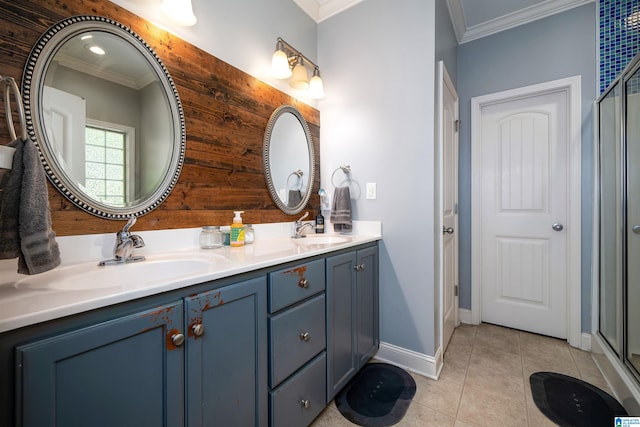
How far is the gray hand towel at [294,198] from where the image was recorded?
1881 millimetres

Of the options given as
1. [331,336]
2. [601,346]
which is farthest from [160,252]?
[601,346]

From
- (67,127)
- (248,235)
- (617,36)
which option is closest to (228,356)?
(248,235)

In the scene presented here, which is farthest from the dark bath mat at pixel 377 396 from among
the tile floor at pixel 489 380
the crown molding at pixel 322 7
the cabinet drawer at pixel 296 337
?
the crown molding at pixel 322 7

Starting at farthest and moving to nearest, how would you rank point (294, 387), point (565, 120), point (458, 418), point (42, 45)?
1. point (565, 120)
2. point (458, 418)
3. point (294, 387)
4. point (42, 45)

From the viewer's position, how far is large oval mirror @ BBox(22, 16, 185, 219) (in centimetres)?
91

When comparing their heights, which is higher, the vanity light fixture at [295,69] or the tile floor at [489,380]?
the vanity light fixture at [295,69]

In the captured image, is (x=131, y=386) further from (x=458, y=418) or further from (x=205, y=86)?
(x=458, y=418)

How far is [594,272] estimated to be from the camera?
6.27ft

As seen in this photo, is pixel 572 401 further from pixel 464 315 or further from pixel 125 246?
pixel 125 246

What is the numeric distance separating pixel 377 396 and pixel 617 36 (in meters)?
2.87

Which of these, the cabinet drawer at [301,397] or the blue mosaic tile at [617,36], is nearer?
the cabinet drawer at [301,397]

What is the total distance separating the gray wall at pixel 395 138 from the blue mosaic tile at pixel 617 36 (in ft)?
4.39

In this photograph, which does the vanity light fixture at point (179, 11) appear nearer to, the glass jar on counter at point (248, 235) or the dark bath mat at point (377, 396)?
the glass jar on counter at point (248, 235)

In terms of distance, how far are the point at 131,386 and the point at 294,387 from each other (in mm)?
655
